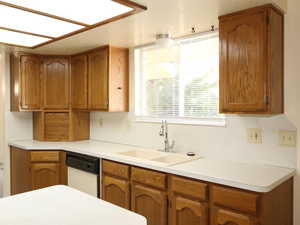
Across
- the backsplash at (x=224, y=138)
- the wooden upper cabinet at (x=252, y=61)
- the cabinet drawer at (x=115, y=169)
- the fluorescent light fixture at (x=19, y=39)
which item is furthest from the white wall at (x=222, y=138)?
the fluorescent light fixture at (x=19, y=39)

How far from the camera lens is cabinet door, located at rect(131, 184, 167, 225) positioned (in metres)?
2.19

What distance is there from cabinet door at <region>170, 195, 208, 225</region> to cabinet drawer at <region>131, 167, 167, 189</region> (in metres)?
0.16

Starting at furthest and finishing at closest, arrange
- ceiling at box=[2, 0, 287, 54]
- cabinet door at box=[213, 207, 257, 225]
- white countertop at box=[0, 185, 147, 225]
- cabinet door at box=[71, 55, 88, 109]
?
cabinet door at box=[71, 55, 88, 109] → ceiling at box=[2, 0, 287, 54] → cabinet door at box=[213, 207, 257, 225] → white countertop at box=[0, 185, 147, 225]

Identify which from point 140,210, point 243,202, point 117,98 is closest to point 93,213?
point 243,202

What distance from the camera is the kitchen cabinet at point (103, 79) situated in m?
3.19

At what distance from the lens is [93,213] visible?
46.7 inches

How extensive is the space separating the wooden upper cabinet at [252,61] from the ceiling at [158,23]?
0.11 m

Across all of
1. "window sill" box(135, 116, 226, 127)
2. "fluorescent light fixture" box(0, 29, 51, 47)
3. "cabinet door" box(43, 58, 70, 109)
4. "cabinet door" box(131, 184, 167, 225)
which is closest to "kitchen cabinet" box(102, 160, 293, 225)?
"cabinet door" box(131, 184, 167, 225)

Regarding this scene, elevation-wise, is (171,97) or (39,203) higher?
(171,97)

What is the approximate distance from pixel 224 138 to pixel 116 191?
1174 mm

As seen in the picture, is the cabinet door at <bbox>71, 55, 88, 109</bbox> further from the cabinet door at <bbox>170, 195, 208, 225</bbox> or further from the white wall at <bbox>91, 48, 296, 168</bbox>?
the cabinet door at <bbox>170, 195, 208, 225</bbox>

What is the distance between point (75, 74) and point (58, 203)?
2660 millimetres

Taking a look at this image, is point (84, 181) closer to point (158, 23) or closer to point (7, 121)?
point (7, 121)

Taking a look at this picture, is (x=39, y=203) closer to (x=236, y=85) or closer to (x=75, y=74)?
(x=236, y=85)
